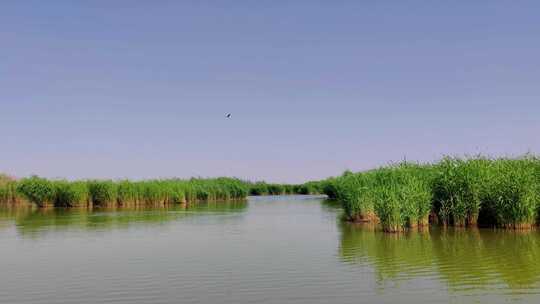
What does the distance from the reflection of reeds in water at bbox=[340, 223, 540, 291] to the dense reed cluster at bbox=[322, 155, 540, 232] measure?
879 mm

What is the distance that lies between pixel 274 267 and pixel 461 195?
11681 mm

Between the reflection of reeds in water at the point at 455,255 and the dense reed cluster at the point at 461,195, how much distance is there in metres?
0.88

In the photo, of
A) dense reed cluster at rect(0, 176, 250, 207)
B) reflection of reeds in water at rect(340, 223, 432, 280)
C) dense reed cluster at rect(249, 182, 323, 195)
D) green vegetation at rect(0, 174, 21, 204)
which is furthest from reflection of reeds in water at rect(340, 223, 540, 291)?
dense reed cluster at rect(249, 182, 323, 195)

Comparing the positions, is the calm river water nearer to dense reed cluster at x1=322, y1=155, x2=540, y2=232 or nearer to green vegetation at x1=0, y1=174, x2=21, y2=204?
dense reed cluster at x1=322, y1=155, x2=540, y2=232

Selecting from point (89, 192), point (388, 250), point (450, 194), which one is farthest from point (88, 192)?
point (388, 250)

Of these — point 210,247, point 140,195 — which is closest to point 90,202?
point 140,195

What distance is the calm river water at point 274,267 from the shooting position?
1005 cm

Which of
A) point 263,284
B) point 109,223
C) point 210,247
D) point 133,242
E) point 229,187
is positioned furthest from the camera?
point 229,187

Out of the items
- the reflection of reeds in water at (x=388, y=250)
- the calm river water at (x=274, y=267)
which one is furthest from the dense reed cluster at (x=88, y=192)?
the reflection of reeds in water at (x=388, y=250)

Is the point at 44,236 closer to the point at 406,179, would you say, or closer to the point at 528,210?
the point at 406,179

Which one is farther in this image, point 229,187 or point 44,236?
point 229,187

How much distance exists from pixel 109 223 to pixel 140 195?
21306mm

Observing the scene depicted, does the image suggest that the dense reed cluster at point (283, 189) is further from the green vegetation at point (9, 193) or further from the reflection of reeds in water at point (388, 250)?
the reflection of reeds in water at point (388, 250)

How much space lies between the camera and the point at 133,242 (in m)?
19.0
